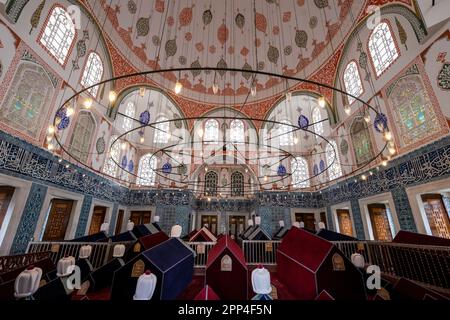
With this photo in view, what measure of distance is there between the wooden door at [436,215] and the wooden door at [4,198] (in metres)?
13.1

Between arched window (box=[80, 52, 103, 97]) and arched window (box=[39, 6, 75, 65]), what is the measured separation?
37.9 inches

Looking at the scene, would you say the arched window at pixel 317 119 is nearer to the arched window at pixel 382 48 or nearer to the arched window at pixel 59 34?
the arched window at pixel 382 48

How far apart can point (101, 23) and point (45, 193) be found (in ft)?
26.1

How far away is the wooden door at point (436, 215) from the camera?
5.36 metres

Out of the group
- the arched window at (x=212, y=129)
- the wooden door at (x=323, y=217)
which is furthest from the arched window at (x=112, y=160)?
the wooden door at (x=323, y=217)

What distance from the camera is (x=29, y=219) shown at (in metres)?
5.41

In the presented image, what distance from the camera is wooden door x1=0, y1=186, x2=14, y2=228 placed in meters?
5.06

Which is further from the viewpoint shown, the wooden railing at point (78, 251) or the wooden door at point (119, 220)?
the wooden door at point (119, 220)

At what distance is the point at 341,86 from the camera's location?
30.7 feet
